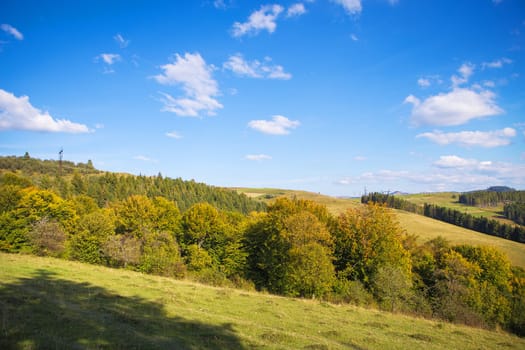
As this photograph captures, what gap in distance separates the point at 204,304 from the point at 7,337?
12.4m

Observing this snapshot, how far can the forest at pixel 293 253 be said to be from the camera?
36.6m

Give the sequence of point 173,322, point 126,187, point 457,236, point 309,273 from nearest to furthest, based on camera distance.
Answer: point 173,322 → point 309,273 → point 457,236 → point 126,187

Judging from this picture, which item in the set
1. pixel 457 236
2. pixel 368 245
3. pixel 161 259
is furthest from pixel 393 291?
pixel 457 236

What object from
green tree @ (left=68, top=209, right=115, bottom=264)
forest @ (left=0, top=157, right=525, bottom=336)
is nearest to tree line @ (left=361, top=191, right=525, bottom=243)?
forest @ (left=0, top=157, right=525, bottom=336)

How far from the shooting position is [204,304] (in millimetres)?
20672

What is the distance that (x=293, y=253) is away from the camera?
126 feet

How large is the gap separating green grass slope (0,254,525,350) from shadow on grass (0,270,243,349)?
32mm

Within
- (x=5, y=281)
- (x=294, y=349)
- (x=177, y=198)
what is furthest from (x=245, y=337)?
(x=177, y=198)

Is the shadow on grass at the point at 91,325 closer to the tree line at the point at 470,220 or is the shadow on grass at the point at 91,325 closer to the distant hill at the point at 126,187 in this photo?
the tree line at the point at 470,220

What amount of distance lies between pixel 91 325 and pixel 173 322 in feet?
12.6

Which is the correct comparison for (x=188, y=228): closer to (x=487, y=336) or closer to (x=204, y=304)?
(x=204, y=304)

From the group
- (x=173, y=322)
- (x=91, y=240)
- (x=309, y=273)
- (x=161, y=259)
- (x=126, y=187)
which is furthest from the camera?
(x=126, y=187)

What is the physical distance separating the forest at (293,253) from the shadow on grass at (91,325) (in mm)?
23567

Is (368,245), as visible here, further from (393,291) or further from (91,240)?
(91,240)
